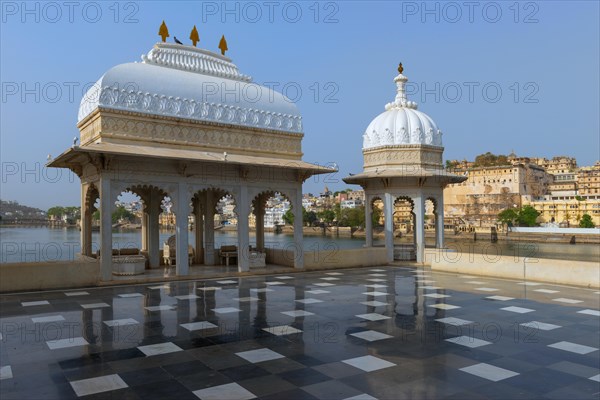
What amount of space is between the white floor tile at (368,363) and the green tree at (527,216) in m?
87.5

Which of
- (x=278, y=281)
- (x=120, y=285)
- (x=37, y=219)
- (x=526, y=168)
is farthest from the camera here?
(x=37, y=219)

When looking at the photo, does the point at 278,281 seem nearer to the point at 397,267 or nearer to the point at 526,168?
the point at 397,267

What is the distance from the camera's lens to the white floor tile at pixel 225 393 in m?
5.14

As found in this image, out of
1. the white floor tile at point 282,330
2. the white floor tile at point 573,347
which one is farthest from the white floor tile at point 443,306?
the white floor tile at point 282,330

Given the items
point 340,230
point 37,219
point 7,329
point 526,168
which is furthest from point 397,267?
point 37,219

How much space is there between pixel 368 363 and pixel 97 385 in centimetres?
320

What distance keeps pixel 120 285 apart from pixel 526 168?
10234cm

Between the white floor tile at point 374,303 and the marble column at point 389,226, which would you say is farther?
the marble column at point 389,226

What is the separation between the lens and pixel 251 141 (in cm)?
1678

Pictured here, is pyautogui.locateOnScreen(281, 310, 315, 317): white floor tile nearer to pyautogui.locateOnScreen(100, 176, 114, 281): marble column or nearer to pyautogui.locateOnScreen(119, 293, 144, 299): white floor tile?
pyautogui.locateOnScreen(119, 293, 144, 299): white floor tile

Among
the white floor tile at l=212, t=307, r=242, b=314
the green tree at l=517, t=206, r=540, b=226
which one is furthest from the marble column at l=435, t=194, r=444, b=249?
the green tree at l=517, t=206, r=540, b=226

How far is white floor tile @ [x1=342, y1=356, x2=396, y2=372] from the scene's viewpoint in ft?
20.3

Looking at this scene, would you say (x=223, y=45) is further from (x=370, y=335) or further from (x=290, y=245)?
(x=370, y=335)

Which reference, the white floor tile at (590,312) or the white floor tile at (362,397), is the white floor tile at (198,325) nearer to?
the white floor tile at (362,397)
